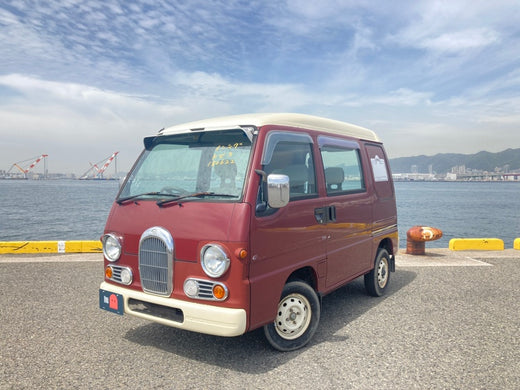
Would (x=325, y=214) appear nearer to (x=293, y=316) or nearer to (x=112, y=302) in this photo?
(x=293, y=316)

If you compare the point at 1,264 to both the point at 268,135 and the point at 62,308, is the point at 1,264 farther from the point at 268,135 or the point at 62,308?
the point at 268,135

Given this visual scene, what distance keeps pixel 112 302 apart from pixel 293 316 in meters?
1.79

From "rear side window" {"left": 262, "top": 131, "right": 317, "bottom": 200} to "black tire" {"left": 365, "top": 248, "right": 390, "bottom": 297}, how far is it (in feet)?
7.44

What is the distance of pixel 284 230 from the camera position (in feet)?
12.7

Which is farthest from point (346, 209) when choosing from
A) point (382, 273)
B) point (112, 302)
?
point (112, 302)

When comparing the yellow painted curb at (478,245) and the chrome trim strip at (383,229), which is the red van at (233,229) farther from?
the yellow painted curb at (478,245)

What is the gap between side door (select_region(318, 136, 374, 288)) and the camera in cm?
470

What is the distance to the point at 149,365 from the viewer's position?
3.80 metres

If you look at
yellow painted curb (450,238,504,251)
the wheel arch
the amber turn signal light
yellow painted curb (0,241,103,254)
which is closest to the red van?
the amber turn signal light

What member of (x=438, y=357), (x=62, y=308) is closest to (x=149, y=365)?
(x=62, y=308)

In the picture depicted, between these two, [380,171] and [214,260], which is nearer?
[214,260]

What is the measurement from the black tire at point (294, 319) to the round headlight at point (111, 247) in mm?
1622

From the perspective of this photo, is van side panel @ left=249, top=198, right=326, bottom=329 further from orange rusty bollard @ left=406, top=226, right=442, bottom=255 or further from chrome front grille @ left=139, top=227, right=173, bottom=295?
orange rusty bollard @ left=406, top=226, right=442, bottom=255

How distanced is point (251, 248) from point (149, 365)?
1510mm
